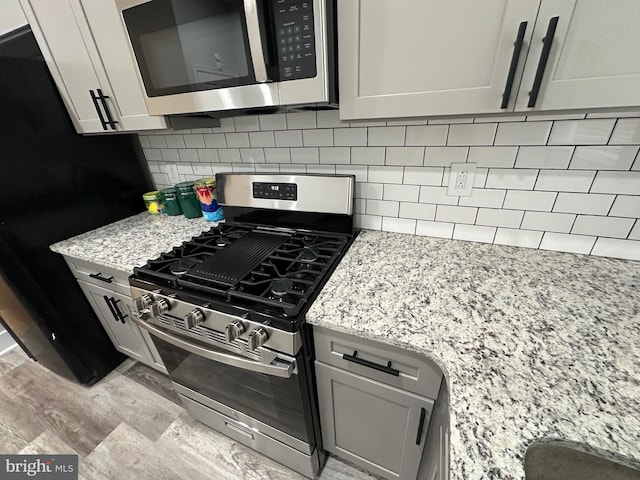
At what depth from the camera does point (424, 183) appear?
3.46 ft

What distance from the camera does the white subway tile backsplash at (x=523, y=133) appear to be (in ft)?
2.75

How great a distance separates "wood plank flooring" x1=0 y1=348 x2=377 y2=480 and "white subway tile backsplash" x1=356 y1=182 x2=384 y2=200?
4.16 feet

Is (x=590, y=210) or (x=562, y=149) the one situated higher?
(x=562, y=149)

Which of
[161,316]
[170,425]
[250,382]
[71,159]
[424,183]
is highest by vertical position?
[71,159]

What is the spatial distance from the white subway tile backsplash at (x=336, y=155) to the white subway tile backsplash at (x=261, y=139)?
26 centimetres

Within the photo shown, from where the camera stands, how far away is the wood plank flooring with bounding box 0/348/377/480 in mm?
1216

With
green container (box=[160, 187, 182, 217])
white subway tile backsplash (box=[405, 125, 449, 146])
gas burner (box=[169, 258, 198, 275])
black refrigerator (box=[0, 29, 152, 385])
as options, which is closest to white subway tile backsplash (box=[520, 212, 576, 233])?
white subway tile backsplash (box=[405, 125, 449, 146])

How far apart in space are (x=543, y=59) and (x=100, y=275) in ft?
5.95

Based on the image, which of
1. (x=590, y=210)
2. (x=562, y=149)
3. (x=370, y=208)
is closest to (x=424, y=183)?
(x=370, y=208)

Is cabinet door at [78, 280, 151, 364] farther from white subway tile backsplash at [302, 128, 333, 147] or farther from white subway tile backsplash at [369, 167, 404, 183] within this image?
white subway tile backsplash at [369, 167, 404, 183]

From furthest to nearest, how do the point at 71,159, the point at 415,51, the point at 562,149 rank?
the point at 71,159 → the point at 562,149 → the point at 415,51

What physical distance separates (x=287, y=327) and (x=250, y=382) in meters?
0.38

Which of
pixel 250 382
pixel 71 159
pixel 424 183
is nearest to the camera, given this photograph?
pixel 250 382

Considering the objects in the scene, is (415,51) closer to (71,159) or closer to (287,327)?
(287,327)
